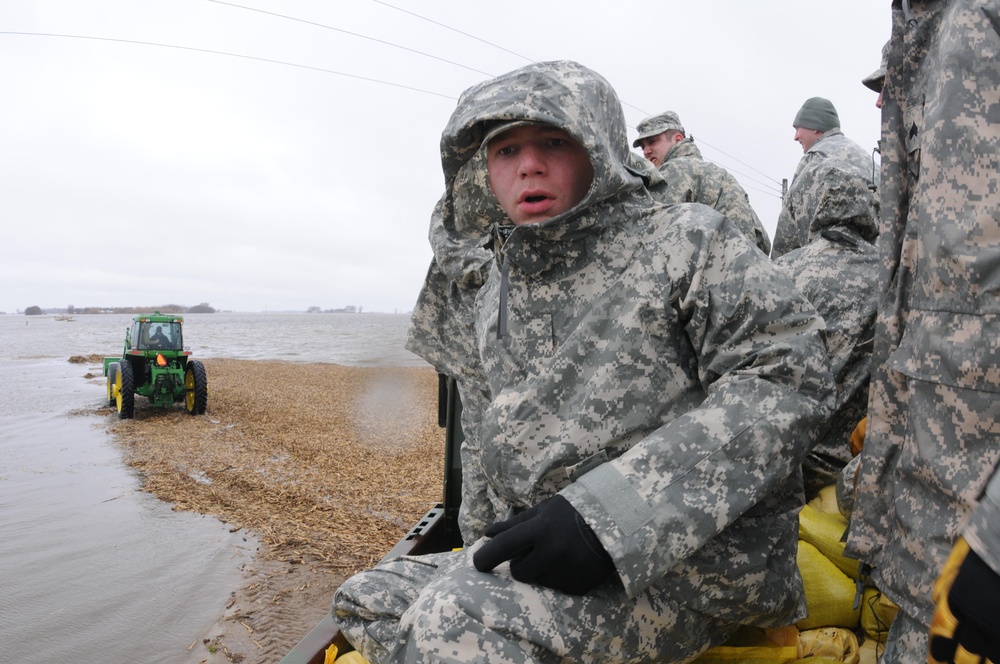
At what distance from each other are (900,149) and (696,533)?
0.98m

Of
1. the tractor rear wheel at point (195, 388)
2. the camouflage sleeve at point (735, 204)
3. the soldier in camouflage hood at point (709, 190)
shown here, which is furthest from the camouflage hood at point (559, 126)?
the tractor rear wheel at point (195, 388)

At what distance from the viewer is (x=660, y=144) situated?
556 centimetres

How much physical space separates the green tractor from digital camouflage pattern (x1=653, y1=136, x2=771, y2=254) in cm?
1214

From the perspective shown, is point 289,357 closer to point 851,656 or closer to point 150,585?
point 150,585

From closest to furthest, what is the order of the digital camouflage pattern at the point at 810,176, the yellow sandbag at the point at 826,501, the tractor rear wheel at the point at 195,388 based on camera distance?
the yellow sandbag at the point at 826,501 → the digital camouflage pattern at the point at 810,176 → the tractor rear wheel at the point at 195,388

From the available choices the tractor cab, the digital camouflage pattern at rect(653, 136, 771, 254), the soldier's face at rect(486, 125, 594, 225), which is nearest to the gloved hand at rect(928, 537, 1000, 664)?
the soldier's face at rect(486, 125, 594, 225)

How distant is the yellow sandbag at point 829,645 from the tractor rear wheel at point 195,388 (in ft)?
46.6

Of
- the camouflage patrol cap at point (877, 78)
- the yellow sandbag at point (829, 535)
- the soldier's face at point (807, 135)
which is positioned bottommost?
the yellow sandbag at point (829, 535)

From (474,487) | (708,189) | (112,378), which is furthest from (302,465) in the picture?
(474,487)

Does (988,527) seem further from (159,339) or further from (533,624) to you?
(159,339)

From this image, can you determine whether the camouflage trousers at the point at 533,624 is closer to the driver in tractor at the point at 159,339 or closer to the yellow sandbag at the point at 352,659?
the yellow sandbag at the point at 352,659

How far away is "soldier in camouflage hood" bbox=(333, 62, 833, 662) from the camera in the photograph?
1.58m

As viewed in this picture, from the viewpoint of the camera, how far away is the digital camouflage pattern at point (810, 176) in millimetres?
3465

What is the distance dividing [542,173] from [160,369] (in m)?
14.4
